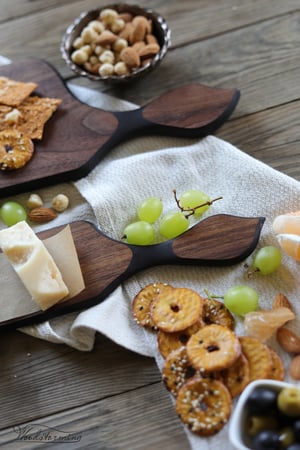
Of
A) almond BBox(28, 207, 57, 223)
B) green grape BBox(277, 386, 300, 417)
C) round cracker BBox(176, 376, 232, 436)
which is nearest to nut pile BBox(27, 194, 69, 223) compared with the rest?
almond BBox(28, 207, 57, 223)

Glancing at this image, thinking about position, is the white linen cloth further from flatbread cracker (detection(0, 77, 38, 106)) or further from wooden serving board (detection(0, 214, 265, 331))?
flatbread cracker (detection(0, 77, 38, 106))

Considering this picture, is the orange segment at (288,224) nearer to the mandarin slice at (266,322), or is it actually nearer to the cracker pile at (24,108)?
the mandarin slice at (266,322)

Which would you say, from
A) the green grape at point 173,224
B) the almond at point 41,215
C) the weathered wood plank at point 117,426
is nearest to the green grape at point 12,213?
the almond at point 41,215

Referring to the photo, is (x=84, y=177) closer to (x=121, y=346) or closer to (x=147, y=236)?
(x=147, y=236)

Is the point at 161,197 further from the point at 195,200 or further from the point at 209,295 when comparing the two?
the point at 209,295

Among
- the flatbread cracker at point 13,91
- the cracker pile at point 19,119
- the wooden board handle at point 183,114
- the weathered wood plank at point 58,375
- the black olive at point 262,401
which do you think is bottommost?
the weathered wood plank at point 58,375

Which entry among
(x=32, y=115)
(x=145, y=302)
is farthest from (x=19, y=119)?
(x=145, y=302)
